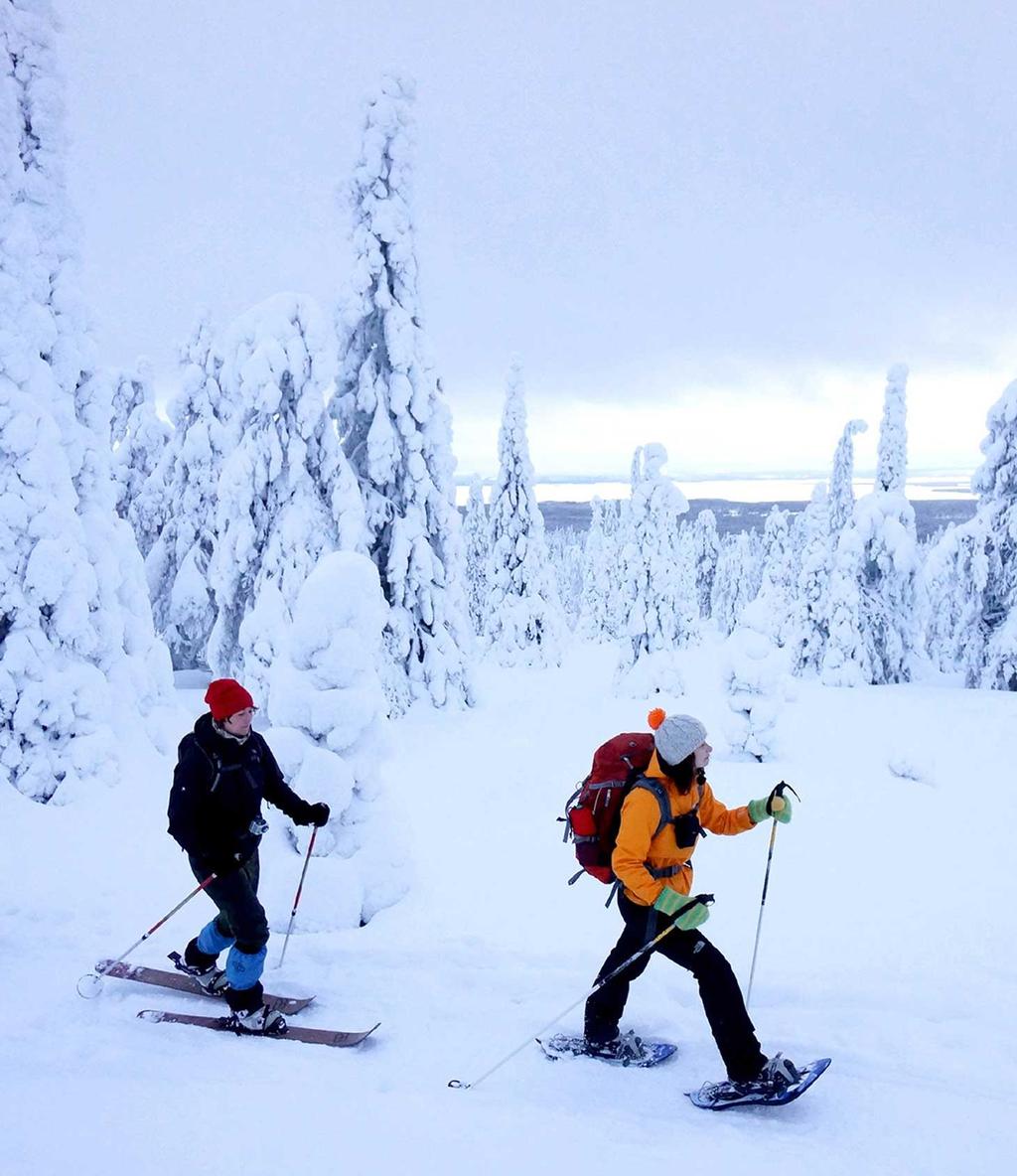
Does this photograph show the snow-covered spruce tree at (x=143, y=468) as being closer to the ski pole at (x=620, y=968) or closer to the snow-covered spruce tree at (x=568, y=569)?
the ski pole at (x=620, y=968)

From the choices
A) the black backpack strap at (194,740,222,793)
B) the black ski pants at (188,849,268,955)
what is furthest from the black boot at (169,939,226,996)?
the black backpack strap at (194,740,222,793)

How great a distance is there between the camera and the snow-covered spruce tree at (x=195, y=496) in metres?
23.8

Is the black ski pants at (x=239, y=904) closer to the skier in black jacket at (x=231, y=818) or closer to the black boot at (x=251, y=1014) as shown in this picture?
the skier in black jacket at (x=231, y=818)

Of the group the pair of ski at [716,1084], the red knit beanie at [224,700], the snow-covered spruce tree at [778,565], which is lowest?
the pair of ski at [716,1084]

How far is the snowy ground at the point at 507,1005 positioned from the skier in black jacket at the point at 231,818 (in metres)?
0.38

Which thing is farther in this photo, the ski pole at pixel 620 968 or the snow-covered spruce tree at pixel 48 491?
the snow-covered spruce tree at pixel 48 491

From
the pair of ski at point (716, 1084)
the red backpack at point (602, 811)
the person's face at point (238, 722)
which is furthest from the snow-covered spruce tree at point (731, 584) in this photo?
the person's face at point (238, 722)

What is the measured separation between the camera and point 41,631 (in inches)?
426

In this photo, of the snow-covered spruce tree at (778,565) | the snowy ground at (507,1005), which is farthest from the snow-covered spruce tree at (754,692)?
the snow-covered spruce tree at (778,565)

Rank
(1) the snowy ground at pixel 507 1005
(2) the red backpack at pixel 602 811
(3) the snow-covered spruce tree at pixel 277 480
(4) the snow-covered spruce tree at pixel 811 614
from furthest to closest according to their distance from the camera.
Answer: (4) the snow-covered spruce tree at pixel 811 614, (3) the snow-covered spruce tree at pixel 277 480, (2) the red backpack at pixel 602 811, (1) the snowy ground at pixel 507 1005

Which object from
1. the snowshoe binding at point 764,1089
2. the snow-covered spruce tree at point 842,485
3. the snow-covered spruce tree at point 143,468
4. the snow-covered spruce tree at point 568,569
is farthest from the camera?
the snow-covered spruce tree at point 568,569

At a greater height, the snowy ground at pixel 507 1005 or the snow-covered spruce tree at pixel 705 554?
the snow-covered spruce tree at pixel 705 554

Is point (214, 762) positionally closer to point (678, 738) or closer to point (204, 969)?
point (204, 969)

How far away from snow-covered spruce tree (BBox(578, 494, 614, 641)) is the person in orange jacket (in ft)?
172
